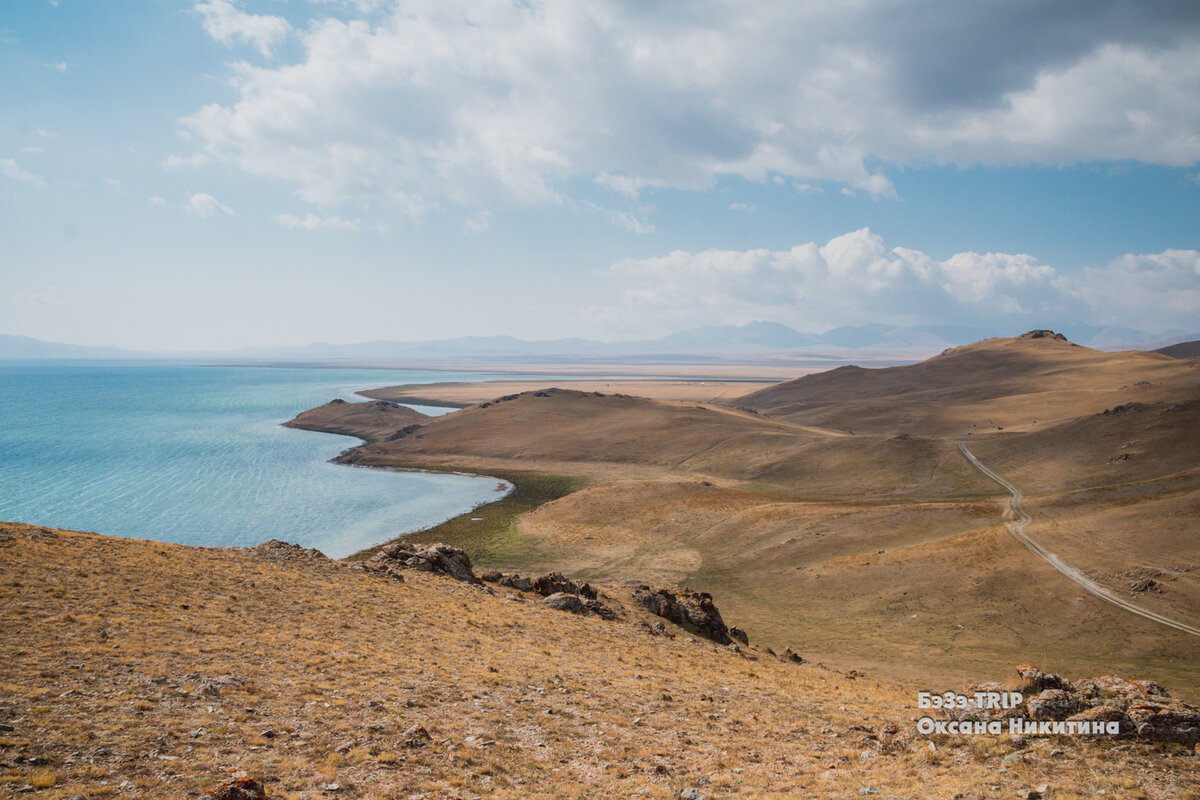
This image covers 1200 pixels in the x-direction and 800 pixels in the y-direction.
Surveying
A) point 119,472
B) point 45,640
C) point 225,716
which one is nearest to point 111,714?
point 225,716

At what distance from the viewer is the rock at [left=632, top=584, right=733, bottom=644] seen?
28891 millimetres

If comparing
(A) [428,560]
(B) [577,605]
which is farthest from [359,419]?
(B) [577,605]

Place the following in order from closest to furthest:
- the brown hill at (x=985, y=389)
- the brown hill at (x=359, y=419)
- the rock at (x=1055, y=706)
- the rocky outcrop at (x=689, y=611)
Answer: the rock at (x=1055, y=706) < the rocky outcrop at (x=689, y=611) < the brown hill at (x=985, y=389) < the brown hill at (x=359, y=419)

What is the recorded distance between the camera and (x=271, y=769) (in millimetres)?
10562

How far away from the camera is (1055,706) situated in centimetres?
1275

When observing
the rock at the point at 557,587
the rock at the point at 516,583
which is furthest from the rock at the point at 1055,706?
the rock at the point at 516,583

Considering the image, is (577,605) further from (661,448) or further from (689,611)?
(661,448)

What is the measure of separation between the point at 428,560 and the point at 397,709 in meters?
17.0

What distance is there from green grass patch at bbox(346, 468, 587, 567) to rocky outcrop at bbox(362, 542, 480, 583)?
17.4 metres

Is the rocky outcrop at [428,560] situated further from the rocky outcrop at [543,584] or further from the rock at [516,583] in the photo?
the rock at [516,583]

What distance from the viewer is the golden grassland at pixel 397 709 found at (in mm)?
10539

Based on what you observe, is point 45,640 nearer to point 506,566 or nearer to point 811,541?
point 506,566

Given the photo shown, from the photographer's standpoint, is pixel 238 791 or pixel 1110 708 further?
pixel 1110 708

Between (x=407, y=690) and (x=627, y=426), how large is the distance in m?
95.9
